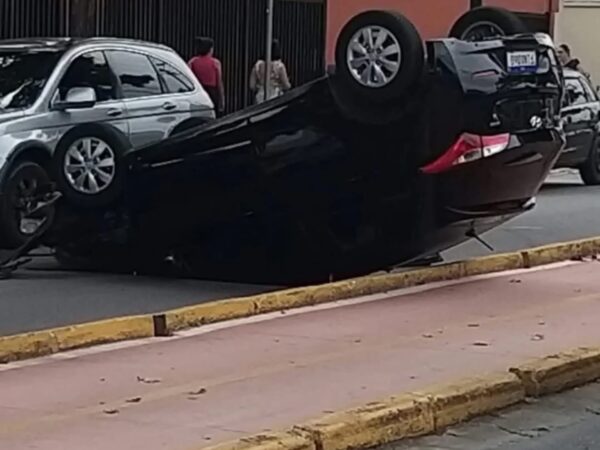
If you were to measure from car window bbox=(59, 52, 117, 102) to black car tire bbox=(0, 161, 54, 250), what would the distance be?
1.12 m

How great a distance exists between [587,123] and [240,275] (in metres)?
11.3

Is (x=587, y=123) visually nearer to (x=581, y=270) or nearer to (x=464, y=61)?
(x=581, y=270)

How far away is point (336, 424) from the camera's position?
7.66 metres

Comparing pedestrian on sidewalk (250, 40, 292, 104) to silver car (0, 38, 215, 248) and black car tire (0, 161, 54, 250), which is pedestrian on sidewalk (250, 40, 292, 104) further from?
black car tire (0, 161, 54, 250)

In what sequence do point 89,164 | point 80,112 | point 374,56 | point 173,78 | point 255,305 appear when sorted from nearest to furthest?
1. point 255,305
2. point 374,56
3. point 89,164
4. point 80,112
5. point 173,78

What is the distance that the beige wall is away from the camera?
37219mm

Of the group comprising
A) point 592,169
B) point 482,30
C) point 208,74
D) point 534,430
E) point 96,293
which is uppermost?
point 482,30

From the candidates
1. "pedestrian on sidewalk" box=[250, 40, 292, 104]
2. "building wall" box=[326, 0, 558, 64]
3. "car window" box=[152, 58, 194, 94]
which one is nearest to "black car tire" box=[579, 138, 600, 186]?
"pedestrian on sidewalk" box=[250, 40, 292, 104]

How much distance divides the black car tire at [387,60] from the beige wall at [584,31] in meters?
25.6

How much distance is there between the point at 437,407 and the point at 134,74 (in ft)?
26.6

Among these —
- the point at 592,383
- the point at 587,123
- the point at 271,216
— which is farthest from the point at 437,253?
the point at 587,123

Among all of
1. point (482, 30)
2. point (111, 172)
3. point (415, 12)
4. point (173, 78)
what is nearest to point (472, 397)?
point (111, 172)

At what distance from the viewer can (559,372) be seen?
9195 mm

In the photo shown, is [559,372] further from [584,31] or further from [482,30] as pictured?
[584,31]
